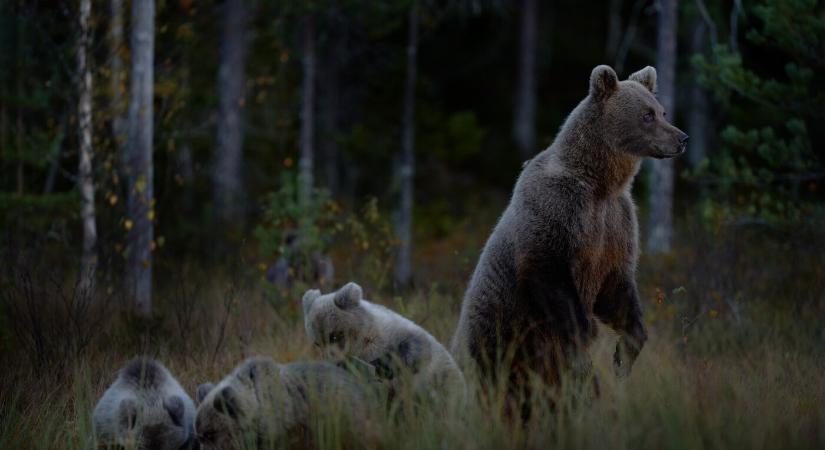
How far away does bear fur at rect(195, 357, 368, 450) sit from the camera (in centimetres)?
454

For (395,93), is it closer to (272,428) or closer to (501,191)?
(501,191)

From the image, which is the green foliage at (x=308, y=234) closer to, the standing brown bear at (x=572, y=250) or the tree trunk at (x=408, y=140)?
the standing brown bear at (x=572, y=250)

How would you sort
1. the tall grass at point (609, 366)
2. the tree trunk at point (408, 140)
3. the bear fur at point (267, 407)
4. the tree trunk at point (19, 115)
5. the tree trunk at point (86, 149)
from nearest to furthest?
the tall grass at point (609, 366), the bear fur at point (267, 407), the tree trunk at point (86, 149), the tree trunk at point (19, 115), the tree trunk at point (408, 140)

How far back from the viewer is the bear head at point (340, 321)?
5.46 m

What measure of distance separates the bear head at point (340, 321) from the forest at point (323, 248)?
0.12 m

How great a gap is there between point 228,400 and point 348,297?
1159 millimetres

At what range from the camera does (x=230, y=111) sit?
19.5 metres

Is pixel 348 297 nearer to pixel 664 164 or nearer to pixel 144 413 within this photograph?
pixel 144 413

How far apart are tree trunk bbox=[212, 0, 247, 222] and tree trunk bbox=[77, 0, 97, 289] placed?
336 inches

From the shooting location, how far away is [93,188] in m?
9.82

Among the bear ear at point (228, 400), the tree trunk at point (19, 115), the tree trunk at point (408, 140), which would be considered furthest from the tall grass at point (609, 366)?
the tree trunk at point (408, 140)

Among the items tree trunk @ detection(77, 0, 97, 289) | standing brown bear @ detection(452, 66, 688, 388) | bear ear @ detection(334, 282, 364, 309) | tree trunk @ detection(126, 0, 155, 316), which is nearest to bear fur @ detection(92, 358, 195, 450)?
bear ear @ detection(334, 282, 364, 309)

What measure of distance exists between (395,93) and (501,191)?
216 inches

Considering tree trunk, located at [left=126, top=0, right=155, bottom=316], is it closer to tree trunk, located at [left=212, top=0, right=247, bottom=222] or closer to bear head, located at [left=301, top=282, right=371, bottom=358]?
bear head, located at [left=301, top=282, right=371, bottom=358]
